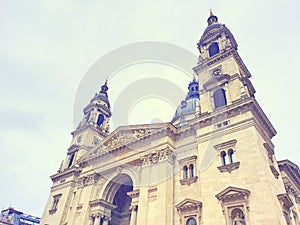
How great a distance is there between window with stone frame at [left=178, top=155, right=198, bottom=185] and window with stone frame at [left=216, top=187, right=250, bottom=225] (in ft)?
12.0

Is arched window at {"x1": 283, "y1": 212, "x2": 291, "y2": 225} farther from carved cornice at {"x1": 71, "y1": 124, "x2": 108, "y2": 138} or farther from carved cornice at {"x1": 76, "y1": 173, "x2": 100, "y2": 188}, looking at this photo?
carved cornice at {"x1": 71, "y1": 124, "x2": 108, "y2": 138}

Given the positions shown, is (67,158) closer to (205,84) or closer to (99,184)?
(99,184)

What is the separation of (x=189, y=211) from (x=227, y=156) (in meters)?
5.36

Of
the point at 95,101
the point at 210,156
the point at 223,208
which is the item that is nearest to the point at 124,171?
the point at 210,156

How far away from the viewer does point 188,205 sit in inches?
804

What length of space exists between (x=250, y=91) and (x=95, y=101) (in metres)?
26.0

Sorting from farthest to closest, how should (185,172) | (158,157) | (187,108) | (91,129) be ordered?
1. (187,108)
2. (91,129)
3. (158,157)
4. (185,172)

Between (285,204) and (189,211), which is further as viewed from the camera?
(189,211)

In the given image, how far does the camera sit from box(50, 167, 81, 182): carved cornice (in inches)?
1347

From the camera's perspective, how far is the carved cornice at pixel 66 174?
1347 inches

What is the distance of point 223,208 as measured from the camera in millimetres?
18219

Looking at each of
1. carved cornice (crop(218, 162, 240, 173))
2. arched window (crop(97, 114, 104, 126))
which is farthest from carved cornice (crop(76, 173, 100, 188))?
carved cornice (crop(218, 162, 240, 173))

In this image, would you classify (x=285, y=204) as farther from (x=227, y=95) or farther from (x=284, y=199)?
(x=227, y=95)

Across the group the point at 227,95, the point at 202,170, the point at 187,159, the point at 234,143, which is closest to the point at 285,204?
the point at 234,143
